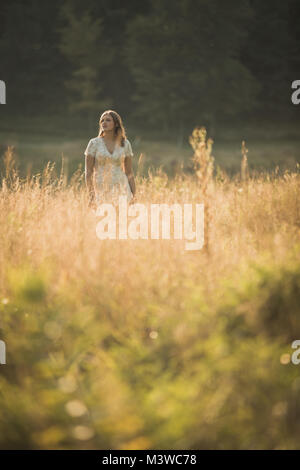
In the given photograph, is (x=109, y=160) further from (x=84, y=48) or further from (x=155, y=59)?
(x=84, y=48)

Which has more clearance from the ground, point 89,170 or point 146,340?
point 89,170

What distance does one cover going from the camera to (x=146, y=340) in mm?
2506

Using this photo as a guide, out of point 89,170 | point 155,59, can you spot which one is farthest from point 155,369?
point 155,59

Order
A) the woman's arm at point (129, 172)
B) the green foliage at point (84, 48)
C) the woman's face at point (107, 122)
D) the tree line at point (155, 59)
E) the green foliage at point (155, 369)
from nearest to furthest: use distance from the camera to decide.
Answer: the green foliage at point (155, 369), the woman's face at point (107, 122), the woman's arm at point (129, 172), the tree line at point (155, 59), the green foliage at point (84, 48)

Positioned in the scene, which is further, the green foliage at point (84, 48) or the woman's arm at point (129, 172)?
the green foliage at point (84, 48)

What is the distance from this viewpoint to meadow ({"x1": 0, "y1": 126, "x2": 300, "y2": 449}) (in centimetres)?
167

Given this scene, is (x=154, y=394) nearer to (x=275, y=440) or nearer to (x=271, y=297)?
(x=275, y=440)

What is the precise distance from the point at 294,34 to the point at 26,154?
25.9 metres

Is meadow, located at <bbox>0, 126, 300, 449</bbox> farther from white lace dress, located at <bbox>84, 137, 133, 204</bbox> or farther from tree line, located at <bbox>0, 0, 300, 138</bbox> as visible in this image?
tree line, located at <bbox>0, 0, 300, 138</bbox>

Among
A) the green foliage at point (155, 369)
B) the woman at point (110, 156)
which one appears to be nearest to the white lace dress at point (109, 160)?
the woman at point (110, 156)

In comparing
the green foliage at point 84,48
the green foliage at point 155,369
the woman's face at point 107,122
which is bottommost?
the green foliage at point 155,369

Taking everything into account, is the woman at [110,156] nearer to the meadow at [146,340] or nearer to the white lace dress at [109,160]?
the white lace dress at [109,160]

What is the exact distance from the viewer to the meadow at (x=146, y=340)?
167 centimetres

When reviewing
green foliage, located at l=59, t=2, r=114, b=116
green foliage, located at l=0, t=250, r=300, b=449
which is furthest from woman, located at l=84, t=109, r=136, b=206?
green foliage, located at l=59, t=2, r=114, b=116
